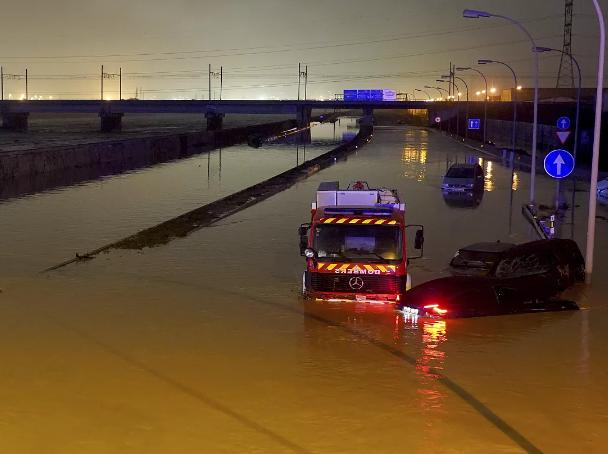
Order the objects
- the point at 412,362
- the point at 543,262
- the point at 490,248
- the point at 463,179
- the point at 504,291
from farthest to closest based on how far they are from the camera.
Answer: the point at 463,179, the point at 490,248, the point at 543,262, the point at 504,291, the point at 412,362

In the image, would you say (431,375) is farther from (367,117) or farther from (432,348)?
(367,117)

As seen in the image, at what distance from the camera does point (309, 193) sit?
137ft

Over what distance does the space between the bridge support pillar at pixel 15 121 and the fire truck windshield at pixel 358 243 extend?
13961cm

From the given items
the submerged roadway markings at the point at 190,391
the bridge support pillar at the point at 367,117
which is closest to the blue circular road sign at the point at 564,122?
the submerged roadway markings at the point at 190,391

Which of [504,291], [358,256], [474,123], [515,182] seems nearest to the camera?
[358,256]

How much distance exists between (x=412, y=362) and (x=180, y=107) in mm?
125153

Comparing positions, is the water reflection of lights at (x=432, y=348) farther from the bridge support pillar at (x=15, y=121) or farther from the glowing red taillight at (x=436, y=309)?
the bridge support pillar at (x=15, y=121)

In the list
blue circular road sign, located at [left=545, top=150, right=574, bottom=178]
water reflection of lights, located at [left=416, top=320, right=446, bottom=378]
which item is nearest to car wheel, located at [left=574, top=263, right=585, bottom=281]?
blue circular road sign, located at [left=545, top=150, right=574, bottom=178]

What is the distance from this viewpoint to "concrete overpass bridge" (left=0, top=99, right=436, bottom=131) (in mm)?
134750

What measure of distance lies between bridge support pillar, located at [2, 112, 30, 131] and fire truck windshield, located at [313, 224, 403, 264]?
13961 centimetres

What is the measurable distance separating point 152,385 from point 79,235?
1857 cm

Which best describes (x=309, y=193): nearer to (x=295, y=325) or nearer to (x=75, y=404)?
(x=295, y=325)

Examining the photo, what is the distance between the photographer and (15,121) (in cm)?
14650

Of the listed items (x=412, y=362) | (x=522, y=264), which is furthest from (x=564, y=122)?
(x=412, y=362)
